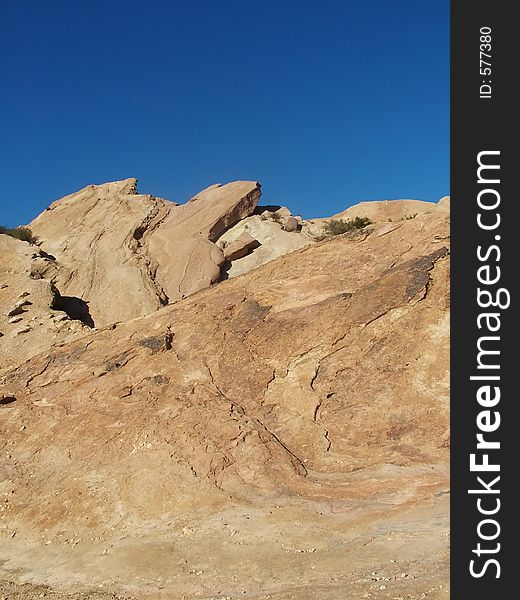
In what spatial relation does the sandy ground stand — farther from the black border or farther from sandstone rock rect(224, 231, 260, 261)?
sandstone rock rect(224, 231, 260, 261)

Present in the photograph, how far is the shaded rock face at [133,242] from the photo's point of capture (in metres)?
25.0

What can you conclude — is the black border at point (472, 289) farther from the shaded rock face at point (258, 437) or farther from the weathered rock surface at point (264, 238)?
the weathered rock surface at point (264, 238)

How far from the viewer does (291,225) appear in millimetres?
32875

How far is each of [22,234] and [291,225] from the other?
46.5 ft

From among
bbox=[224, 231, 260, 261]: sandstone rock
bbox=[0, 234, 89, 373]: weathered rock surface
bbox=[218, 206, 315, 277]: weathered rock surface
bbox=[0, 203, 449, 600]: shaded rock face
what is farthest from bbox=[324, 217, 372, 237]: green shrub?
bbox=[0, 203, 449, 600]: shaded rock face

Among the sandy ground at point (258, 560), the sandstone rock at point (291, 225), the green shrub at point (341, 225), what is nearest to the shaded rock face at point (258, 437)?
the sandy ground at point (258, 560)

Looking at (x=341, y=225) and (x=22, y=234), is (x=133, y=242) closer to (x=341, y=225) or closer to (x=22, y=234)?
(x=22, y=234)

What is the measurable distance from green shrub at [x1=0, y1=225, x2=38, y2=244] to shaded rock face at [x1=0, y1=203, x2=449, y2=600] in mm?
18101

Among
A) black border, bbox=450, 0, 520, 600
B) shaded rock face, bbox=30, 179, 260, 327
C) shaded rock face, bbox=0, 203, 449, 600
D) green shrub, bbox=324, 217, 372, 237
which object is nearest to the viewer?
black border, bbox=450, 0, 520, 600

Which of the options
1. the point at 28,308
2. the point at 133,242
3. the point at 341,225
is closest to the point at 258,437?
the point at 28,308

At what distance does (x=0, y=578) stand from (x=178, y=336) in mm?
5875

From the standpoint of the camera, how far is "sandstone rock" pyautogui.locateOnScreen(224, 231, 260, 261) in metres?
29.0

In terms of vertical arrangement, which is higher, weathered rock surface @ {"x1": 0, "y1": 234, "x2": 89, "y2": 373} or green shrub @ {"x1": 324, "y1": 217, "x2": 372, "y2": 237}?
green shrub @ {"x1": 324, "y1": 217, "x2": 372, "y2": 237}

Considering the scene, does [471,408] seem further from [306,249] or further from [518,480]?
[306,249]
